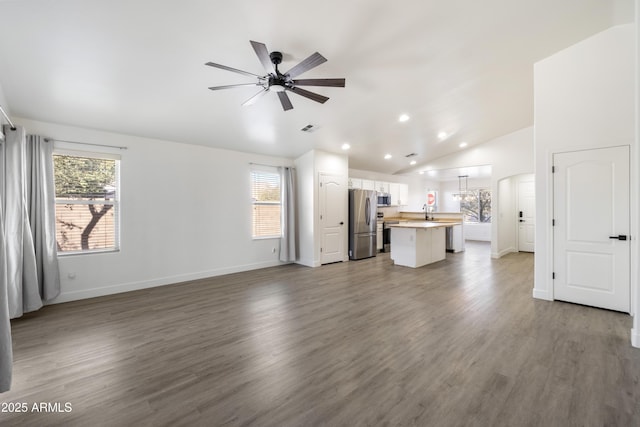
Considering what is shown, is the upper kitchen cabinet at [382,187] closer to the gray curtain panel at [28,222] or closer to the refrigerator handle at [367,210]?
the refrigerator handle at [367,210]

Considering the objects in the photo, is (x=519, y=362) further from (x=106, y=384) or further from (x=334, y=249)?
(x=334, y=249)

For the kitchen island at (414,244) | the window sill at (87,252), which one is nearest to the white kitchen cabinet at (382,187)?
the kitchen island at (414,244)

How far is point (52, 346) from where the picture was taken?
259 cm

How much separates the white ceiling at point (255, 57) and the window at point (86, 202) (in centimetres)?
57

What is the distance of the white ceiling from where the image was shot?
2.38 metres

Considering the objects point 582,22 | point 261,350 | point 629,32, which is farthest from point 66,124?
point 629,32

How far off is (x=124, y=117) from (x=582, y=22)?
584 cm

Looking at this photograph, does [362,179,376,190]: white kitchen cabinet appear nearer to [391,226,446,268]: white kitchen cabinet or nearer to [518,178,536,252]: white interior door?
[391,226,446,268]: white kitchen cabinet

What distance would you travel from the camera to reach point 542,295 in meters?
3.70

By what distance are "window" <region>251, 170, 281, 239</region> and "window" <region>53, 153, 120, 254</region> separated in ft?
7.82

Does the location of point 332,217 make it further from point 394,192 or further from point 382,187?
point 394,192

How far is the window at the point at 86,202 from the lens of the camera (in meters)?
3.87

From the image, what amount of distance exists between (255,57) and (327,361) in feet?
10.2

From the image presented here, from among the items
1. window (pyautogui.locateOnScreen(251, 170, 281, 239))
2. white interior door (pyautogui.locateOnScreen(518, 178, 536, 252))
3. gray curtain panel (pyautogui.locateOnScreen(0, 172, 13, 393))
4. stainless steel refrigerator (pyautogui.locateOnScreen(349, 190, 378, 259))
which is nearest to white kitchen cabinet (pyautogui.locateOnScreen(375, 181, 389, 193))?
stainless steel refrigerator (pyautogui.locateOnScreen(349, 190, 378, 259))
